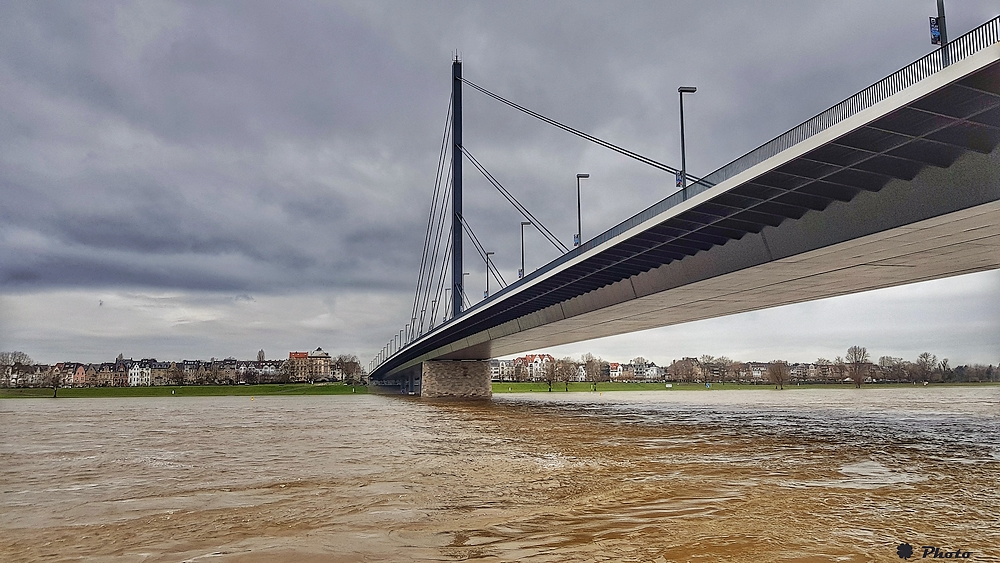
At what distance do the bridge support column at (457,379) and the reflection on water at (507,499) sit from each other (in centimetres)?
5591

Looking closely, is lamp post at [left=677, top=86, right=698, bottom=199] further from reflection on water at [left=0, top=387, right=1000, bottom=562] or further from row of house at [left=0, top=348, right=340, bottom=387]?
row of house at [left=0, top=348, right=340, bottom=387]

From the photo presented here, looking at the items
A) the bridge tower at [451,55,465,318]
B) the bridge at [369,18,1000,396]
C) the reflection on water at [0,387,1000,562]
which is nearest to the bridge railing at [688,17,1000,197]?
the bridge at [369,18,1000,396]

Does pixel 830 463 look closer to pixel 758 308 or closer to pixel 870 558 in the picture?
pixel 870 558

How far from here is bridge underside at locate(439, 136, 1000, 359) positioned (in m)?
18.2

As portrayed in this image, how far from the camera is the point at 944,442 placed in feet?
74.8

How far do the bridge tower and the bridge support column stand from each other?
15861mm

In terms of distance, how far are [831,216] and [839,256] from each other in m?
3.59

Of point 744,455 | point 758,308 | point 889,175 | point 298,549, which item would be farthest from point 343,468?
point 758,308

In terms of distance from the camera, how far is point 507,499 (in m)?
12.2

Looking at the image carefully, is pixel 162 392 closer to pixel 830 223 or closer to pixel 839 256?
pixel 839 256

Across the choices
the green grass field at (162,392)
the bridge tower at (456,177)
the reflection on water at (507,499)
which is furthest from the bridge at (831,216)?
the green grass field at (162,392)

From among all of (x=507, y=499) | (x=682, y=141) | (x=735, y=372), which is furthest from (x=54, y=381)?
(x=735, y=372)

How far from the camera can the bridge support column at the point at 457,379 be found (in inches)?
3167

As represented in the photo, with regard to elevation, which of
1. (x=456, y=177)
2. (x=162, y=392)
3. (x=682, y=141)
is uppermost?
(x=456, y=177)
